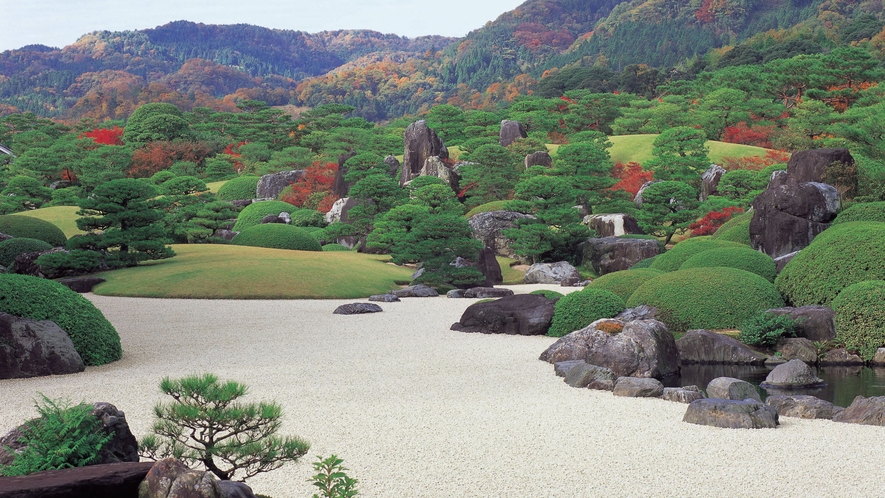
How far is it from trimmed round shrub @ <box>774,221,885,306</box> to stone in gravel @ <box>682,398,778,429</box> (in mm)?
5504

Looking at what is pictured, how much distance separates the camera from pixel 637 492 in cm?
457

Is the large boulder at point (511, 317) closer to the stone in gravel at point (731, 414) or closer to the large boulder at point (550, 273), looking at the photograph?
the stone in gravel at point (731, 414)

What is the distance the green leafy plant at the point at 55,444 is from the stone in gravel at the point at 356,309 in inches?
426

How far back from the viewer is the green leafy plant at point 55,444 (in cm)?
345

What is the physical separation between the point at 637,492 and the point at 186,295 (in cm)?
1411

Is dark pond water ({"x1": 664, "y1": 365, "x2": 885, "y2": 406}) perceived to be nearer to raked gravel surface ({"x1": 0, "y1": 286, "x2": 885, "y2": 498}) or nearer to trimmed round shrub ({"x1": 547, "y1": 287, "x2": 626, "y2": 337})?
raked gravel surface ({"x1": 0, "y1": 286, "x2": 885, "y2": 498})

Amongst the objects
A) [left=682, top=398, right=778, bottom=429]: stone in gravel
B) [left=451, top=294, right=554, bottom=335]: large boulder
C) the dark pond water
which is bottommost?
the dark pond water

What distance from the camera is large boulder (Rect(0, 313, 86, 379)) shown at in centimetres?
822

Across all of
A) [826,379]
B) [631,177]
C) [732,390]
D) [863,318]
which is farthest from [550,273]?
[732,390]

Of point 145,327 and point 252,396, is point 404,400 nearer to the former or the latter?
point 252,396

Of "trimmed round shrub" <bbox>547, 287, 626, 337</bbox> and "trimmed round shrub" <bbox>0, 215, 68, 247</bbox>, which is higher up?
"trimmed round shrub" <bbox>0, 215, 68, 247</bbox>

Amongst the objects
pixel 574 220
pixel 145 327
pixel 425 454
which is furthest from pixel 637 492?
pixel 574 220

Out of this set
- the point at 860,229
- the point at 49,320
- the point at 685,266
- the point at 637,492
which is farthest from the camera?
the point at 685,266

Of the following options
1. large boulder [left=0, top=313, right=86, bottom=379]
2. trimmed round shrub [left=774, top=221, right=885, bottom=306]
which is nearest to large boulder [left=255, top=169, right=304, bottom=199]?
large boulder [left=0, top=313, right=86, bottom=379]
